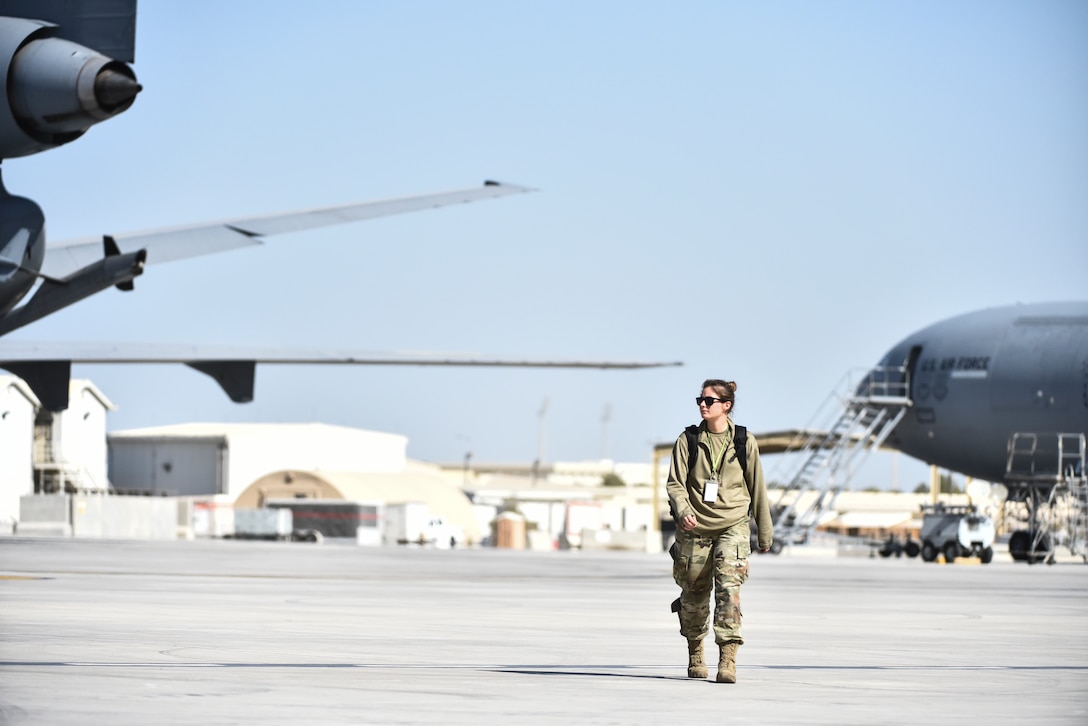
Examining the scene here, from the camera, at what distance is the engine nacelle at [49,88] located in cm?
857

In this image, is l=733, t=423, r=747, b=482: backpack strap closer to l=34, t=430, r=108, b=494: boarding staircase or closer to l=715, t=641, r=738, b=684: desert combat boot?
l=715, t=641, r=738, b=684: desert combat boot

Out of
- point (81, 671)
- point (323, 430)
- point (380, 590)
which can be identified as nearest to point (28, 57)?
point (81, 671)

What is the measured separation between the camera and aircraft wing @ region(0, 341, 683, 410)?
2362 cm

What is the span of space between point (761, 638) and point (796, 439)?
44.0m

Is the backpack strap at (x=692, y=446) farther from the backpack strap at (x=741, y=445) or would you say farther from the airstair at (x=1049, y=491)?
the airstair at (x=1049, y=491)

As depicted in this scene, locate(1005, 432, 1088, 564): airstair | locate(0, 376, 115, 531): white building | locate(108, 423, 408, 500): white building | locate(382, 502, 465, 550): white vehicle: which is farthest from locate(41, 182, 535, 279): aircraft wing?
locate(108, 423, 408, 500): white building

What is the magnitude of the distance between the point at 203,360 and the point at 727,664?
52.5 feet

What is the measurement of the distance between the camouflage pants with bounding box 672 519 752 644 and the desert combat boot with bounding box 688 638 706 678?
0.05 meters

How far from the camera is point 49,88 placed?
862 centimetres

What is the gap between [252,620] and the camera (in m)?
15.2

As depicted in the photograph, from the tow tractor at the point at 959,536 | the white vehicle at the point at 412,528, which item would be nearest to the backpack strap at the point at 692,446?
the tow tractor at the point at 959,536

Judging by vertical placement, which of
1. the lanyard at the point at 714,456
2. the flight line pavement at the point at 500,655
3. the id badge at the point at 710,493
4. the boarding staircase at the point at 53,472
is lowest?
the flight line pavement at the point at 500,655

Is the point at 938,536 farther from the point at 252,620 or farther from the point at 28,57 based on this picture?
the point at 28,57

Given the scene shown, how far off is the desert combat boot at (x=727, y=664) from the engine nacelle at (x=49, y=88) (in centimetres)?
493
